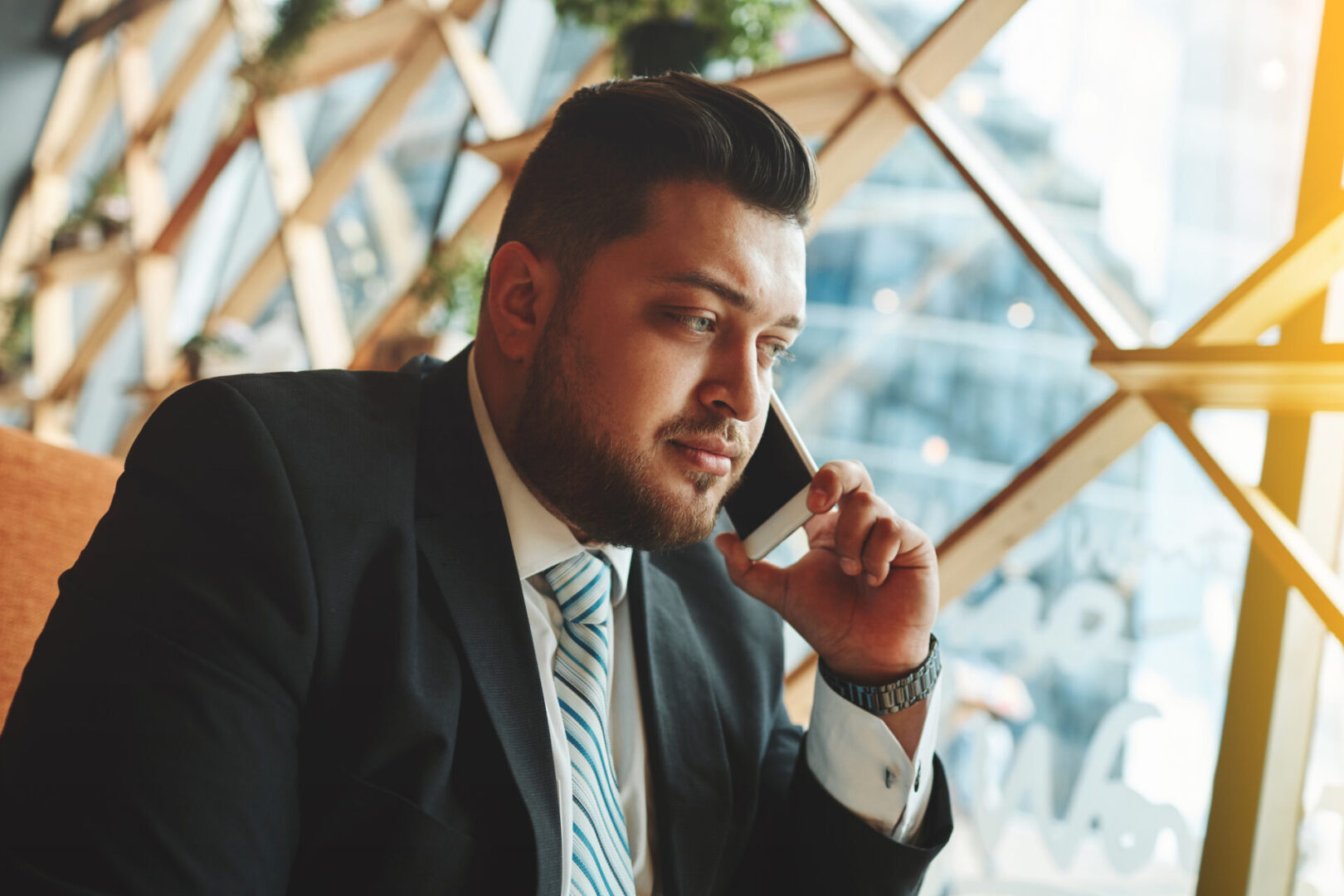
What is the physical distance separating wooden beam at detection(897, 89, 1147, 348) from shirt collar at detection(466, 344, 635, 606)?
109 centimetres

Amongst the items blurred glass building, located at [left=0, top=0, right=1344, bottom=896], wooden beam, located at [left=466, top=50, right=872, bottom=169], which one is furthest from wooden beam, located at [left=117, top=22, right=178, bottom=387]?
wooden beam, located at [left=466, top=50, right=872, bottom=169]

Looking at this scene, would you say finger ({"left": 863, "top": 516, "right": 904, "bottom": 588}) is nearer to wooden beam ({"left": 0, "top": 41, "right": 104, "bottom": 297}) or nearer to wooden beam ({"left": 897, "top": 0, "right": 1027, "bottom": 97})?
wooden beam ({"left": 897, "top": 0, "right": 1027, "bottom": 97})

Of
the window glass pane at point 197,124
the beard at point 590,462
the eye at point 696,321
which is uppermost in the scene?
the window glass pane at point 197,124

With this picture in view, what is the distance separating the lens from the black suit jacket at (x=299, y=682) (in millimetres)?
813

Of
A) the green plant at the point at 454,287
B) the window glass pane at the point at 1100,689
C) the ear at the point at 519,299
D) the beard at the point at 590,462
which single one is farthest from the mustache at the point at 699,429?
the green plant at the point at 454,287

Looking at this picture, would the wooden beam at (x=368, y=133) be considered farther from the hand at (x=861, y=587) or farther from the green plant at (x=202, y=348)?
the hand at (x=861, y=587)

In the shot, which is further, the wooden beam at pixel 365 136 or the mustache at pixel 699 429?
the wooden beam at pixel 365 136

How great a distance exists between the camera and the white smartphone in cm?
135

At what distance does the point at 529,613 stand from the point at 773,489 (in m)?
0.41

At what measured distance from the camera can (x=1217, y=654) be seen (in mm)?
1726

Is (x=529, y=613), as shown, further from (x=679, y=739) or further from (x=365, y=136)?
(x=365, y=136)

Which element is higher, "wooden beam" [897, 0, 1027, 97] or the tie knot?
"wooden beam" [897, 0, 1027, 97]

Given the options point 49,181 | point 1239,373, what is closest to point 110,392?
point 49,181

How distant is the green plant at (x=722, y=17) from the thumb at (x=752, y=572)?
4.79ft
